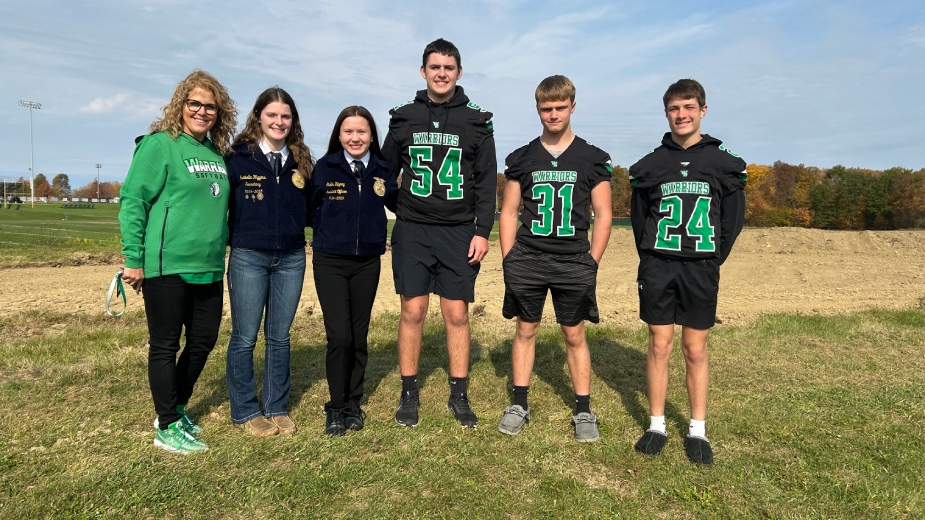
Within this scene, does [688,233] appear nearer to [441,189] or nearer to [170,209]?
[441,189]

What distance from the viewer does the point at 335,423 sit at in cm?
404

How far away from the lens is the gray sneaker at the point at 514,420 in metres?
4.05

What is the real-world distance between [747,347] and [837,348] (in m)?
0.97

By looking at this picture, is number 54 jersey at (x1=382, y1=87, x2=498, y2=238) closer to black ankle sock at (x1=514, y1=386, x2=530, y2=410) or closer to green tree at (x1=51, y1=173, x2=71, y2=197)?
black ankle sock at (x1=514, y1=386, x2=530, y2=410)

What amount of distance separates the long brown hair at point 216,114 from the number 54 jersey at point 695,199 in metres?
2.82

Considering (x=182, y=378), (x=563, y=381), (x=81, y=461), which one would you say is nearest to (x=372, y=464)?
(x=182, y=378)

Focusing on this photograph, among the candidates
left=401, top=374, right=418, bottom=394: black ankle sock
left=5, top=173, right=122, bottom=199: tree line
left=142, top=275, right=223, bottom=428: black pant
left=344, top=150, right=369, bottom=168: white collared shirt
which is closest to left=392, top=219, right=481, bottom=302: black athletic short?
left=344, top=150, right=369, bottom=168: white collared shirt

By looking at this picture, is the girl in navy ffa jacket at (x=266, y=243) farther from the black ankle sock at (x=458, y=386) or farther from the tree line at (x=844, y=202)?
the tree line at (x=844, y=202)

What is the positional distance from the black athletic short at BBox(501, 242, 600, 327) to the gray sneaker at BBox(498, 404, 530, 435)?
0.68 metres

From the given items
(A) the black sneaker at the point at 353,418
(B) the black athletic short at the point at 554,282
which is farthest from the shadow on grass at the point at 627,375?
(A) the black sneaker at the point at 353,418

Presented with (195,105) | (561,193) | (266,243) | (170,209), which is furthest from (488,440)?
(195,105)

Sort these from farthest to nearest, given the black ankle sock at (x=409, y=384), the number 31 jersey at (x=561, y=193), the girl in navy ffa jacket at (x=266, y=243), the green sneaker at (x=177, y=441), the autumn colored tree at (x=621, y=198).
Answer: the autumn colored tree at (x=621, y=198), the black ankle sock at (x=409, y=384), the number 31 jersey at (x=561, y=193), the girl in navy ffa jacket at (x=266, y=243), the green sneaker at (x=177, y=441)

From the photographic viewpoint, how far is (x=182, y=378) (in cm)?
387

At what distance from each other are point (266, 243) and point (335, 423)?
1357 mm
